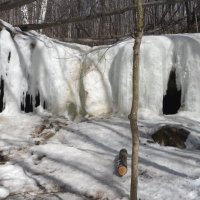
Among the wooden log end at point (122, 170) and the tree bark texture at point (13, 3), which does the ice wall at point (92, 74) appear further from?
the wooden log end at point (122, 170)

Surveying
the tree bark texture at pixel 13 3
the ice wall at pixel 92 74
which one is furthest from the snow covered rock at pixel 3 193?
the tree bark texture at pixel 13 3

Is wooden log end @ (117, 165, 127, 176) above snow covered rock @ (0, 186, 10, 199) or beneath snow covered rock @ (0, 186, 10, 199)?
above

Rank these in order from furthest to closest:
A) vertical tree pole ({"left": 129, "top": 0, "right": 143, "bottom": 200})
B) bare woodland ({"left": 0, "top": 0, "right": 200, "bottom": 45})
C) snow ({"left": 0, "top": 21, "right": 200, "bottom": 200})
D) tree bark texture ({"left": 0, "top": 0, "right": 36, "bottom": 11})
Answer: bare woodland ({"left": 0, "top": 0, "right": 200, "bottom": 45}) → tree bark texture ({"left": 0, "top": 0, "right": 36, "bottom": 11}) → snow ({"left": 0, "top": 21, "right": 200, "bottom": 200}) → vertical tree pole ({"left": 129, "top": 0, "right": 143, "bottom": 200})

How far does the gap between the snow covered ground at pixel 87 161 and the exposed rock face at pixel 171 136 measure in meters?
0.09

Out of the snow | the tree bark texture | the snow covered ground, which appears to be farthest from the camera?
the tree bark texture

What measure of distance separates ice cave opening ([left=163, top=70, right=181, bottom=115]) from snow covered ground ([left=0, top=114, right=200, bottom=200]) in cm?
35

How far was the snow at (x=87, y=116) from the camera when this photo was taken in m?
4.12

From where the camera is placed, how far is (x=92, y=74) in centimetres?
700

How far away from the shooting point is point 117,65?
6.81 metres

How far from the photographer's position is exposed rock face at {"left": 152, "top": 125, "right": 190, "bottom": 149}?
207 inches

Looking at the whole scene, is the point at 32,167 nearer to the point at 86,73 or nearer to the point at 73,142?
the point at 73,142

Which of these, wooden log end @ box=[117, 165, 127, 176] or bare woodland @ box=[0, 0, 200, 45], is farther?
bare woodland @ box=[0, 0, 200, 45]

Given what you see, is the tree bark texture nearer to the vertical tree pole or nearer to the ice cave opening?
the ice cave opening

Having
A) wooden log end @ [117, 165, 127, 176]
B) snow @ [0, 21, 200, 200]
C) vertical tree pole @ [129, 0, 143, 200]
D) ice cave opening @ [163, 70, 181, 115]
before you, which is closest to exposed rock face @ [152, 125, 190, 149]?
snow @ [0, 21, 200, 200]
